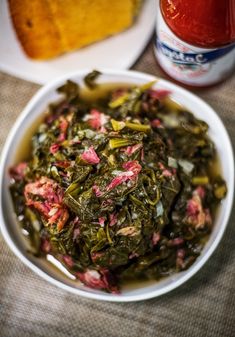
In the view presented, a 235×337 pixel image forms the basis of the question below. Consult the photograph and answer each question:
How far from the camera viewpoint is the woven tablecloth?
1.63 m

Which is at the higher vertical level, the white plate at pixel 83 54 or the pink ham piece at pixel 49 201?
the white plate at pixel 83 54

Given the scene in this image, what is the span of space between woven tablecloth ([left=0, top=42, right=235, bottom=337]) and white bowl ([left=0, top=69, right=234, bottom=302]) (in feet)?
0.35

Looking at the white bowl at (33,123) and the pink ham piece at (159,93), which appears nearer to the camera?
the white bowl at (33,123)

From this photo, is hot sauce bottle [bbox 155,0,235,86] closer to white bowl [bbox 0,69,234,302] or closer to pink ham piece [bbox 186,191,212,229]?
white bowl [bbox 0,69,234,302]

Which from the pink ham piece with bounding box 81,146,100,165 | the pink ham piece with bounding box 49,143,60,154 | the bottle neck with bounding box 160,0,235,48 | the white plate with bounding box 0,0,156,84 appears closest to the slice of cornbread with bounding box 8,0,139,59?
the white plate with bounding box 0,0,156,84

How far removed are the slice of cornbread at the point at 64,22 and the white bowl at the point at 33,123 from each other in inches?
8.3

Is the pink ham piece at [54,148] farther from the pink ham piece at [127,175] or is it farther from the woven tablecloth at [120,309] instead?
the woven tablecloth at [120,309]

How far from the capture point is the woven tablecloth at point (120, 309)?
1.63 meters

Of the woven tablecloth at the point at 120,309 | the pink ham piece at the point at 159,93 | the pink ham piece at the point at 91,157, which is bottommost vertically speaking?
the woven tablecloth at the point at 120,309

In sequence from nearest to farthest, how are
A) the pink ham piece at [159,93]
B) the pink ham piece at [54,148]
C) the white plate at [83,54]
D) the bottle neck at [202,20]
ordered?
the bottle neck at [202,20], the pink ham piece at [54,148], the pink ham piece at [159,93], the white plate at [83,54]

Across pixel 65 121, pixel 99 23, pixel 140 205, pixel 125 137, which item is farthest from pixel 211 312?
pixel 99 23

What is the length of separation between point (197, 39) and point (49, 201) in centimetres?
64

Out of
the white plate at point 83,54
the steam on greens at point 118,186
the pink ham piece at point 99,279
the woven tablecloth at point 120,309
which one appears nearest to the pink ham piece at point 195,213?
the steam on greens at point 118,186

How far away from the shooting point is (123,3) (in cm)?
169
